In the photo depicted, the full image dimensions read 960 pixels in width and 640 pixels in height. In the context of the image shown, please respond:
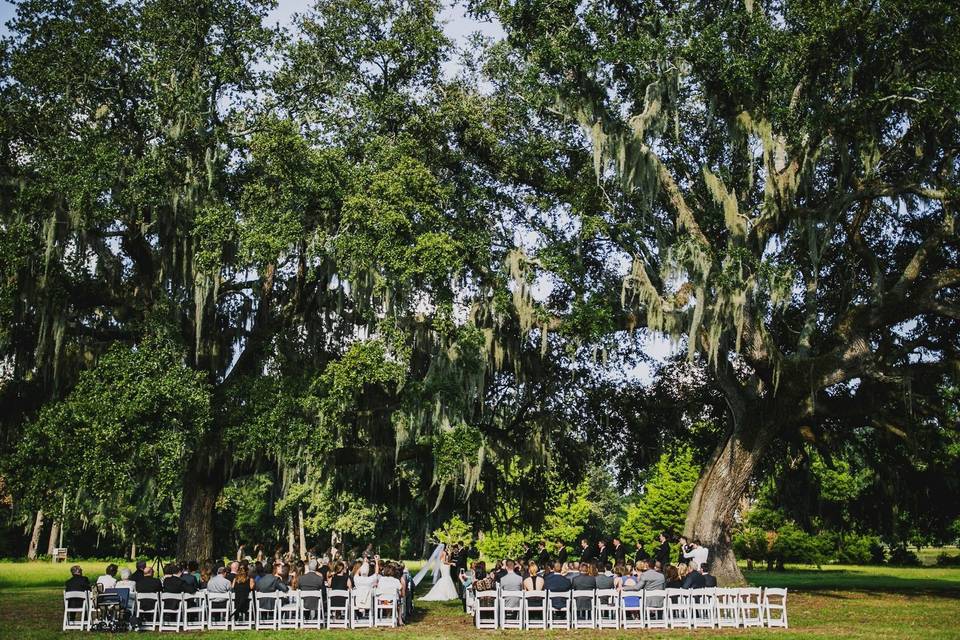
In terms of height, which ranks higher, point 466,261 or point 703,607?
point 466,261

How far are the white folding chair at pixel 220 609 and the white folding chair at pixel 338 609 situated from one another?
1354mm

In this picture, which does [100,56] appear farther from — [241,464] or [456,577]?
[456,577]

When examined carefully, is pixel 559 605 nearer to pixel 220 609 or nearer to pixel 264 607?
pixel 264 607

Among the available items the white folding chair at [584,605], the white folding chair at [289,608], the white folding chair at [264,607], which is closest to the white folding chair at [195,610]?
the white folding chair at [264,607]

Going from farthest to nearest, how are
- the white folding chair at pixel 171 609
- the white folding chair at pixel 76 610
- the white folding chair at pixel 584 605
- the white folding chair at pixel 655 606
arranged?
the white folding chair at pixel 584 605, the white folding chair at pixel 655 606, the white folding chair at pixel 171 609, the white folding chair at pixel 76 610

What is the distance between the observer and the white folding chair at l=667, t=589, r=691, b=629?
11352mm

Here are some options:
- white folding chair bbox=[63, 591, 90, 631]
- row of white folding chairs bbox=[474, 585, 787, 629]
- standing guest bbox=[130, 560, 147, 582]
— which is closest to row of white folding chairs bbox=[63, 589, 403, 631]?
white folding chair bbox=[63, 591, 90, 631]

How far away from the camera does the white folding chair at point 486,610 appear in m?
11.6

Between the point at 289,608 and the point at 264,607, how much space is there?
1.17 feet

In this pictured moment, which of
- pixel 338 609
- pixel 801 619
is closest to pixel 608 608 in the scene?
pixel 801 619

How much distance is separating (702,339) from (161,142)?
38.2 ft

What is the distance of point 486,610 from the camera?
41.0 feet

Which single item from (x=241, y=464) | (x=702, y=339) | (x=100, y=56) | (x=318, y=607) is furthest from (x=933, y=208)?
(x=100, y=56)

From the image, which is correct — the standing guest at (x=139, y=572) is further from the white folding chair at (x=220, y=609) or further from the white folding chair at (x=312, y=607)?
the white folding chair at (x=312, y=607)
